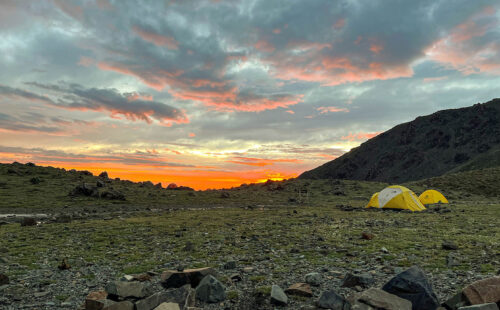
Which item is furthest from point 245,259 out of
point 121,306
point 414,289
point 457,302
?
point 457,302

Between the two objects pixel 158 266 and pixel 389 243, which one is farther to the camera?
pixel 389 243

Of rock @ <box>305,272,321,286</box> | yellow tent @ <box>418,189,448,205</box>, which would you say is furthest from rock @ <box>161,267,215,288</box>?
yellow tent @ <box>418,189,448,205</box>

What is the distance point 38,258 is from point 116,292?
28.7 feet

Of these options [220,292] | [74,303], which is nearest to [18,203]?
[74,303]

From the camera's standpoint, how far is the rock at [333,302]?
8.08 m

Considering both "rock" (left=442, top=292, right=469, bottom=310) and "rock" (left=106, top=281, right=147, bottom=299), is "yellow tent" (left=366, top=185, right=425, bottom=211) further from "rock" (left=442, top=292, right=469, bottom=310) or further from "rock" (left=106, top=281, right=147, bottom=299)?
"rock" (left=106, top=281, right=147, bottom=299)

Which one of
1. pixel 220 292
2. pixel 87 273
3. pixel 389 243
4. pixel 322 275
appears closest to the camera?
pixel 220 292

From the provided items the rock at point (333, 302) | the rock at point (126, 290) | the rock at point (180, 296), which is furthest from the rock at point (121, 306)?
the rock at point (333, 302)

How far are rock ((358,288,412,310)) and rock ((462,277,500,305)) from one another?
154cm

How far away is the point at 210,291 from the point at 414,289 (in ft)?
19.2

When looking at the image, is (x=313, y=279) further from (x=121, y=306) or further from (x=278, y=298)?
(x=121, y=306)

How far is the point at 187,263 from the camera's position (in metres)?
13.4

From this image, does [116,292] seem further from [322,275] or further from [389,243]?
[389,243]

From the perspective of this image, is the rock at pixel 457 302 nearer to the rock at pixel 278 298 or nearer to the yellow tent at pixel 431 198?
the rock at pixel 278 298
